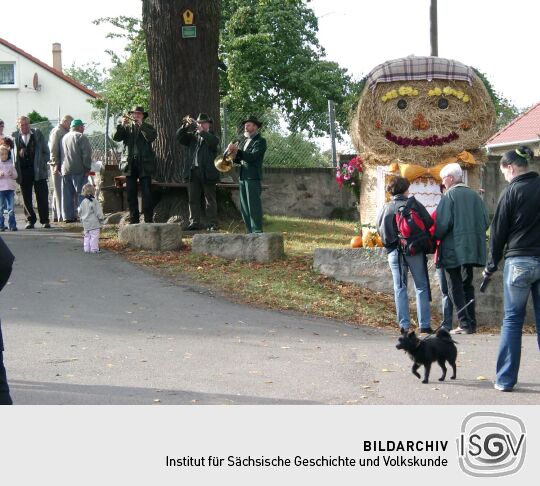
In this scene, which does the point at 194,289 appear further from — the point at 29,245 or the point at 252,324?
the point at 29,245

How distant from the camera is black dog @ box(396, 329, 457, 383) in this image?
27.8 feet

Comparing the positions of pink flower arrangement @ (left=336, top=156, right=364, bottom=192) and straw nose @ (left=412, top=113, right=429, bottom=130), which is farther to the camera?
pink flower arrangement @ (left=336, top=156, right=364, bottom=192)

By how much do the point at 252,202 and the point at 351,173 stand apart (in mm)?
1474

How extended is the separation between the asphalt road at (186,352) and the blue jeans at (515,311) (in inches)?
7.5

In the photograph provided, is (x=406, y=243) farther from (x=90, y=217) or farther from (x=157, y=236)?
(x=90, y=217)

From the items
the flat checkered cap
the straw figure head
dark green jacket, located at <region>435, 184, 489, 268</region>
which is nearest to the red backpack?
dark green jacket, located at <region>435, 184, 489, 268</region>

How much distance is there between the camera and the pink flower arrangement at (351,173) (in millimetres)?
14641

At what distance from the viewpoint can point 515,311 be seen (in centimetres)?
816

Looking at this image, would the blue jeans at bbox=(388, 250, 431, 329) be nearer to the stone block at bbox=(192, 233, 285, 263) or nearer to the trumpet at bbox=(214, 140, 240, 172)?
the stone block at bbox=(192, 233, 285, 263)

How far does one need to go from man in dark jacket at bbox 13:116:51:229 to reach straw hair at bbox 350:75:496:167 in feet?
18.9

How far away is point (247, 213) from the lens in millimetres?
14586

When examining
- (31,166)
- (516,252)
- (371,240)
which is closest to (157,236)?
(371,240)
